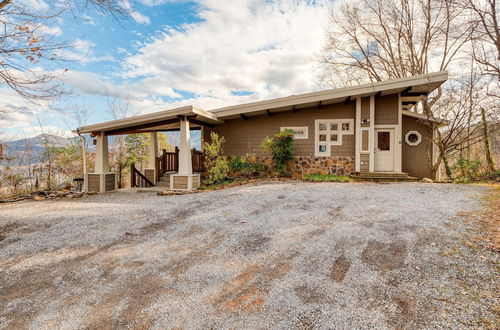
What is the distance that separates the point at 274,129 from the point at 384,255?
7.26 meters

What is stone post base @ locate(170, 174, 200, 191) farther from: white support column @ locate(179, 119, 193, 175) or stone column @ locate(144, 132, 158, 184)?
stone column @ locate(144, 132, 158, 184)

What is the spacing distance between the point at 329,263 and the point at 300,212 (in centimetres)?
183

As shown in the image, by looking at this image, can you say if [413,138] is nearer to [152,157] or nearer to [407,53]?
[407,53]

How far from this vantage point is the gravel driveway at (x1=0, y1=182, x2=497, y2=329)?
1.82m

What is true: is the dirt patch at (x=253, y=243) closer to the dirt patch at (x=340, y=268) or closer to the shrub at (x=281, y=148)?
the dirt patch at (x=340, y=268)

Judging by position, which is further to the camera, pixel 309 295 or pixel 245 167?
pixel 245 167

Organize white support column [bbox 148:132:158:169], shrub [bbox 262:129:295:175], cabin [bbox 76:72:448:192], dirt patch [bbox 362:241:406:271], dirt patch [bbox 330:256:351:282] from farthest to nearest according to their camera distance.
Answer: white support column [bbox 148:132:158:169] → shrub [bbox 262:129:295:175] → cabin [bbox 76:72:448:192] → dirt patch [bbox 362:241:406:271] → dirt patch [bbox 330:256:351:282]

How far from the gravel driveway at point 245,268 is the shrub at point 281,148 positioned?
14.2 feet

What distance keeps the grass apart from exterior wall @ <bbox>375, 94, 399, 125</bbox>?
2.44 metres

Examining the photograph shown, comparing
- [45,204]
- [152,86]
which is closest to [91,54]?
[45,204]

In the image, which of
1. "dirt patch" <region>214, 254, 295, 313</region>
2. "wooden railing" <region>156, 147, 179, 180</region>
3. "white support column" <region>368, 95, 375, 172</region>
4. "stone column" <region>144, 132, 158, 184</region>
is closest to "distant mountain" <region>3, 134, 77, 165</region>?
"stone column" <region>144, 132, 158, 184</region>

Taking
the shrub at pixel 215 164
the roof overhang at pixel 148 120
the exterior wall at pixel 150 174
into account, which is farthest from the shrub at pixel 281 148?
the exterior wall at pixel 150 174

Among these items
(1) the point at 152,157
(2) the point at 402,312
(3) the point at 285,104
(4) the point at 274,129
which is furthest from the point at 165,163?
(2) the point at 402,312

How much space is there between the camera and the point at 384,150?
8.88 meters
